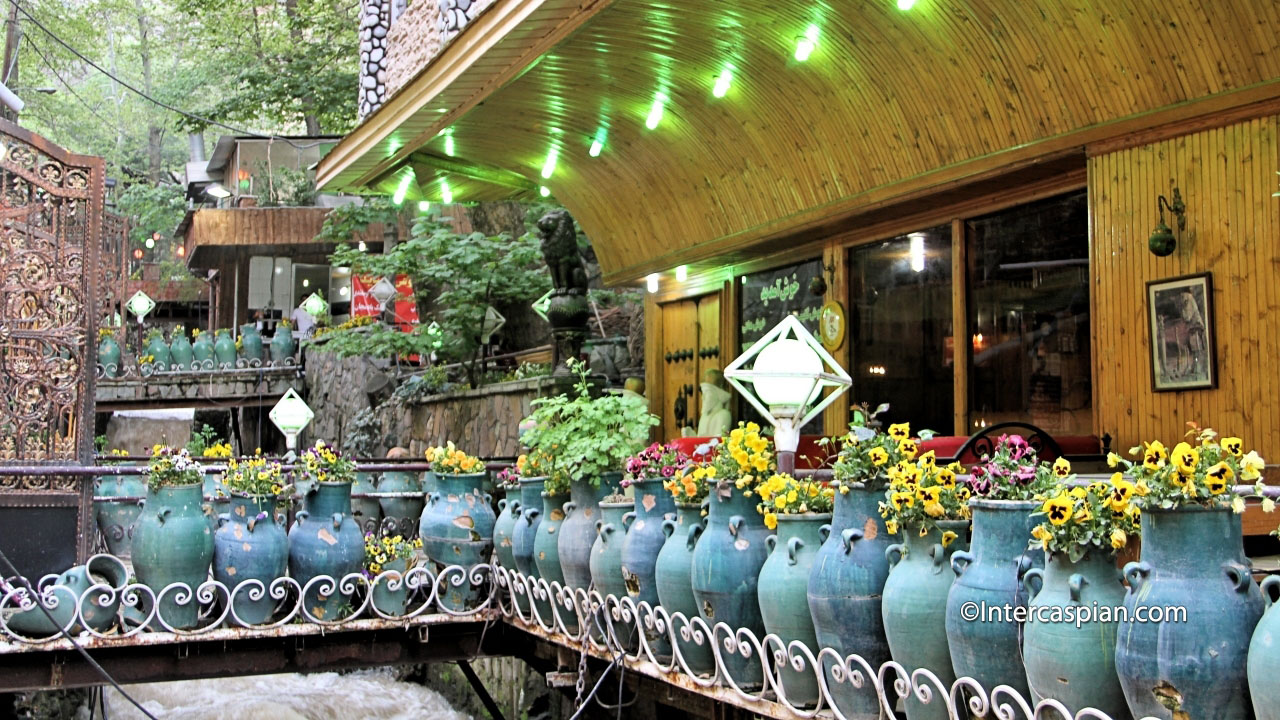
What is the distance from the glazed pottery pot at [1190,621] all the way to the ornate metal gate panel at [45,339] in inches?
277

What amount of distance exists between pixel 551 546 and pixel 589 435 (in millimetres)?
672

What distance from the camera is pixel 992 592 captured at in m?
3.90

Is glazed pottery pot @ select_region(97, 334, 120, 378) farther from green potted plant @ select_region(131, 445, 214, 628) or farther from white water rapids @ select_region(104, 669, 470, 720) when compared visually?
green potted plant @ select_region(131, 445, 214, 628)

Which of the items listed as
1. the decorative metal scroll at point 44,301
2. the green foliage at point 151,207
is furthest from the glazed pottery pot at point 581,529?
the green foliage at point 151,207

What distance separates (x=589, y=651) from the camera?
654 centimetres

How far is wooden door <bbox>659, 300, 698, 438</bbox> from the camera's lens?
13039 millimetres

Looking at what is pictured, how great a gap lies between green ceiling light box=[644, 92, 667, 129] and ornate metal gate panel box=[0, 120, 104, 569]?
14.4 ft

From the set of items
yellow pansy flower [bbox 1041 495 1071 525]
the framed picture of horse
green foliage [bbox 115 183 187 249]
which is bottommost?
yellow pansy flower [bbox 1041 495 1071 525]

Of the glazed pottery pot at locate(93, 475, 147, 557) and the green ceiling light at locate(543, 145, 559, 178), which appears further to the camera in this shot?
the green ceiling light at locate(543, 145, 559, 178)

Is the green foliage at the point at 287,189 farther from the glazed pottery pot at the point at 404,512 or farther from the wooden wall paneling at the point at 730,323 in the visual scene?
the glazed pottery pot at the point at 404,512

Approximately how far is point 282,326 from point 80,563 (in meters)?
18.4

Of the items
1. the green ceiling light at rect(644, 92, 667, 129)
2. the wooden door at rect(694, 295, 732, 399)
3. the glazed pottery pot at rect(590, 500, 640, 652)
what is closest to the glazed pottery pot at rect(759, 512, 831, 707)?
the glazed pottery pot at rect(590, 500, 640, 652)

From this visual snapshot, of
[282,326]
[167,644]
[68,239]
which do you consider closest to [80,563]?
[167,644]

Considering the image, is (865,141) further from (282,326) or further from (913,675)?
(282,326)
